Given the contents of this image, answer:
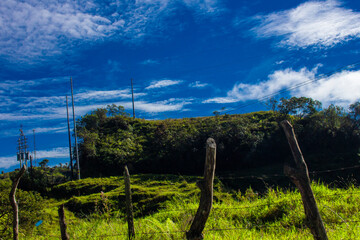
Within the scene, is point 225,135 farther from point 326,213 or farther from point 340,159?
point 326,213

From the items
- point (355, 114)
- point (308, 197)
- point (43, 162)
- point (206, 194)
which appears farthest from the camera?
point (43, 162)

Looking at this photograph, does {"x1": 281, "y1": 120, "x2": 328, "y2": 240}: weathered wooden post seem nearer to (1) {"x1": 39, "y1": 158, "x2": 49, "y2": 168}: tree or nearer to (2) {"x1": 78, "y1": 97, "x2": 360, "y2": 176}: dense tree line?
(2) {"x1": 78, "y1": 97, "x2": 360, "y2": 176}: dense tree line

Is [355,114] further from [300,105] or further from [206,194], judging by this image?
[206,194]

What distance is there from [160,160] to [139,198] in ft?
35.7

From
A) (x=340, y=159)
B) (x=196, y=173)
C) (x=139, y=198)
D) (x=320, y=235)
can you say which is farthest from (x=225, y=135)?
(x=320, y=235)

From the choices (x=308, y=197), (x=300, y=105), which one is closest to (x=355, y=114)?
(x=300, y=105)

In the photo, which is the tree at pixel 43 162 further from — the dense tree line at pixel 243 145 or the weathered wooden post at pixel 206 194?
the weathered wooden post at pixel 206 194

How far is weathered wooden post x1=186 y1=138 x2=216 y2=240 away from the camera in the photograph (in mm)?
3389

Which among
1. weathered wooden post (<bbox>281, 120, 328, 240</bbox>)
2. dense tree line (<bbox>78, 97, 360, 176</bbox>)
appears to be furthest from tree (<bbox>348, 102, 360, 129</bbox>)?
weathered wooden post (<bbox>281, 120, 328, 240</bbox>)

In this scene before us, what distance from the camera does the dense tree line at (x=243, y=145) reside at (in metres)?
23.4

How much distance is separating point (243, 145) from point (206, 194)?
2092 centimetres

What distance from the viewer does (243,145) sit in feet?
77.6

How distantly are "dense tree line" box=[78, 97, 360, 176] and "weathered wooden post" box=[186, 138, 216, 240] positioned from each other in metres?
19.7

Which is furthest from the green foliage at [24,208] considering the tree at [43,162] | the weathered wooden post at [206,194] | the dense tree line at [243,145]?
the tree at [43,162]
